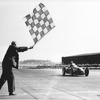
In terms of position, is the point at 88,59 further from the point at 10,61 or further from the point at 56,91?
the point at 10,61

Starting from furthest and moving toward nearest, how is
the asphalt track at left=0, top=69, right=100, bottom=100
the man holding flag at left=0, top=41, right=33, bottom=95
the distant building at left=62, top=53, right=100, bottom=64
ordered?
the distant building at left=62, top=53, right=100, bottom=64 < the man holding flag at left=0, top=41, right=33, bottom=95 < the asphalt track at left=0, top=69, right=100, bottom=100

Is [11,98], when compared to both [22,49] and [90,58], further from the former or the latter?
[90,58]

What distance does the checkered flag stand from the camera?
917cm

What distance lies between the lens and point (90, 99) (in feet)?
26.5

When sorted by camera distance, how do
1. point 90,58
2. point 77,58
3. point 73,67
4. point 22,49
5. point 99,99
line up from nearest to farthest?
point 99,99 < point 22,49 < point 73,67 < point 90,58 < point 77,58

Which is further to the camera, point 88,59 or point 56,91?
point 88,59

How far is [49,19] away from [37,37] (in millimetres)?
719

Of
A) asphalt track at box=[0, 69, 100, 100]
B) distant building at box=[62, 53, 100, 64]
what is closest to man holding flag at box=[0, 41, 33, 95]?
asphalt track at box=[0, 69, 100, 100]

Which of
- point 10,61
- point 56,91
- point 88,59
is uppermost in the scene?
point 10,61

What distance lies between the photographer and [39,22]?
378 inches

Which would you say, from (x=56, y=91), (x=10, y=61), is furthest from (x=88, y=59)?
(x=10, y=61)

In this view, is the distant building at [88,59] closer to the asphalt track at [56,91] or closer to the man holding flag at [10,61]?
the asphalt track at [56,91]

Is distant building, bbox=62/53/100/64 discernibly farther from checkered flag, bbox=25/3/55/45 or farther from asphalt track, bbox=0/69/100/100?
checkered flag, bbox=25/3/55/45

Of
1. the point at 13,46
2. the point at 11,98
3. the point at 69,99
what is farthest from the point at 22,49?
the point at 69,99
